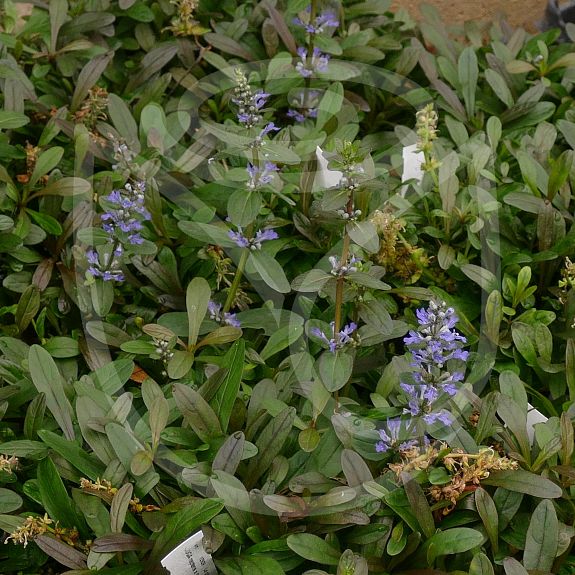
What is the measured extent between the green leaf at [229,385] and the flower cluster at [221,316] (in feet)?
0.44

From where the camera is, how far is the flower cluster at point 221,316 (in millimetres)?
1633

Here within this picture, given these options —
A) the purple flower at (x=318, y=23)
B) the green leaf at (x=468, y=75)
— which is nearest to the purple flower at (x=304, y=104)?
the purple flower at (x=318, y=23)

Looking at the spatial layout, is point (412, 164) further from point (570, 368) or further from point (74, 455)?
point (74, 455)

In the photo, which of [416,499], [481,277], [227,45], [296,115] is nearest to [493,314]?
[481,277]

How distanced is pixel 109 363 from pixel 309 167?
0.61 m

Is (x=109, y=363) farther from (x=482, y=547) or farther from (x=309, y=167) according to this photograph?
(x=482, y=547)

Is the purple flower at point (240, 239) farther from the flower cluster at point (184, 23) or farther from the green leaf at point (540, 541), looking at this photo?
the flower cluster at point (184, 23)

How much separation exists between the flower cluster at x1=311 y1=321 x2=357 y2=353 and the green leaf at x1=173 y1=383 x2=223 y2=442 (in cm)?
24

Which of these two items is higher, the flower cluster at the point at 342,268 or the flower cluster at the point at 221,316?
the flower cluster at the point at 342,268

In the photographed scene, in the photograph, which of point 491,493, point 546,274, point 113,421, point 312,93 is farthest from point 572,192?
point 113,421

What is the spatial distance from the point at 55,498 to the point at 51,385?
8.7 inches

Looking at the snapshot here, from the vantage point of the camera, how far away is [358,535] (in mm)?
1329

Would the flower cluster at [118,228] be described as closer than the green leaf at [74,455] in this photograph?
No

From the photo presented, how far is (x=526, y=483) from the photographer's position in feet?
4.33
